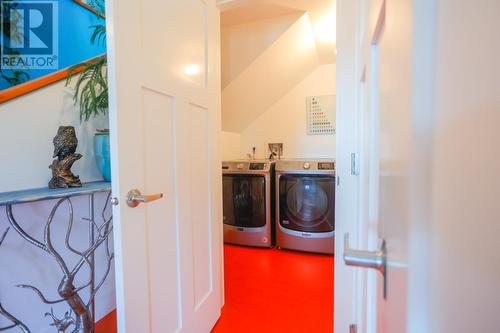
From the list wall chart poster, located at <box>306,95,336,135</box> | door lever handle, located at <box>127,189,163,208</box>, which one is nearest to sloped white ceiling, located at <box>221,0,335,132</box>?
wall chart poster, located at <box>306,95,336,135</box>

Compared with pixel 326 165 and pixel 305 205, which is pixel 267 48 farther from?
pixel 305 205

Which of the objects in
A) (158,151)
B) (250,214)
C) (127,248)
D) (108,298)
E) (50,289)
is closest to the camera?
(127,248)

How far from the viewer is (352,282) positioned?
1.15 metres

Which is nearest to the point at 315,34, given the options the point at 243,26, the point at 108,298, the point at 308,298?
the point at 243,26

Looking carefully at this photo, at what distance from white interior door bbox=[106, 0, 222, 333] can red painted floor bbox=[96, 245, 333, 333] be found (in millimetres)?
228

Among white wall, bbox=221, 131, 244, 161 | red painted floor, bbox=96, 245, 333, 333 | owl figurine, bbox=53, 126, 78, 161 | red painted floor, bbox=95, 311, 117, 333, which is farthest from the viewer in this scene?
white wall, bbox=221, 131, 244, 161

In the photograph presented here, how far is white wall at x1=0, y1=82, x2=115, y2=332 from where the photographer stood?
38.0 inches

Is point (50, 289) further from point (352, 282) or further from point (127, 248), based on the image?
point (352, 282)

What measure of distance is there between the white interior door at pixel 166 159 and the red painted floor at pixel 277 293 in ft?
0.74

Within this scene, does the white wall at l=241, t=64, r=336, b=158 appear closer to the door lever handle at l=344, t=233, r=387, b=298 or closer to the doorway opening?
the doorway opening

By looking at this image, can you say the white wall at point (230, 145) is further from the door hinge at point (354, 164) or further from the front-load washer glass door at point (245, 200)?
the door hinge at point (354, 164)

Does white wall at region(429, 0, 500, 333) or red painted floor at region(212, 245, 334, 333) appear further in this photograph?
red painted floor at region(212, 245, 334, 333)

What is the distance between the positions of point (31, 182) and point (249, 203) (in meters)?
1.90

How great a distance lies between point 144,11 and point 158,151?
0.52m
